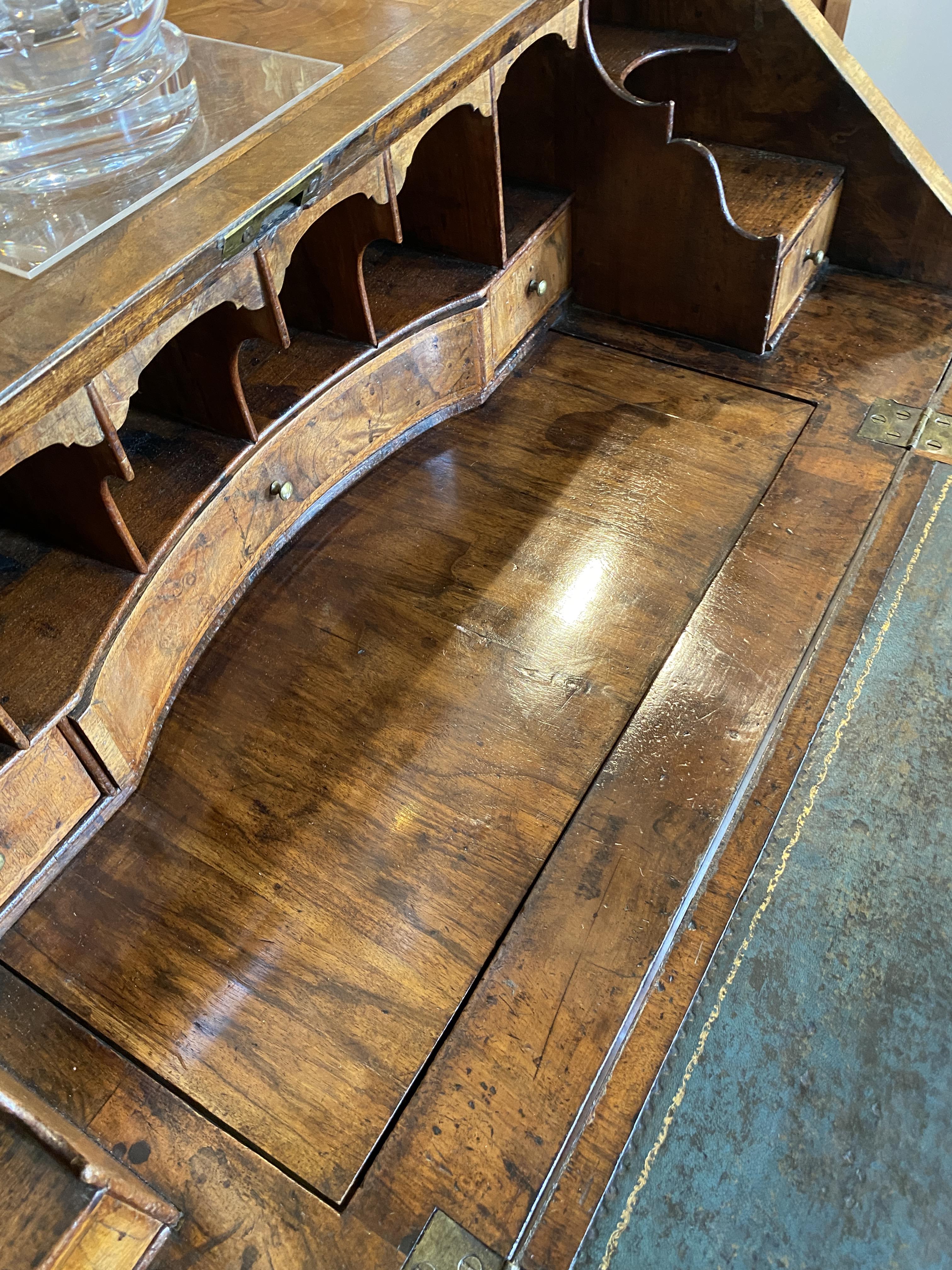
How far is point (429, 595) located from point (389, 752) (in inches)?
10.9

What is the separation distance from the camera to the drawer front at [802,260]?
1.69 m

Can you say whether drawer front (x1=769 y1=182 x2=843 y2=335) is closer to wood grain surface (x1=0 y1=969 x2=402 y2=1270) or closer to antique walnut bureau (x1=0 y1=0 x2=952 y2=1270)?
antique walnut bureau (x1=0 y1=0 x2=952 y2=1270)

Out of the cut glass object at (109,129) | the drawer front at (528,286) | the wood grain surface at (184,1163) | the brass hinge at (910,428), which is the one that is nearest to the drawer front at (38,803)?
the wood grain surface at (184,1163)

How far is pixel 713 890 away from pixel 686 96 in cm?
155

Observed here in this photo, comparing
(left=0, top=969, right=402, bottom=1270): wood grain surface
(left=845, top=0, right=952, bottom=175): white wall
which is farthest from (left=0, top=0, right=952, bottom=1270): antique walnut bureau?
(left=845, top=0, right=952, bottom=175): white wall

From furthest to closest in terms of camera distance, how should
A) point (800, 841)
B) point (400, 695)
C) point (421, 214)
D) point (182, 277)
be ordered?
1. point (421, 214)
2. point (400, 695)
3. point (800, 841)
4. point (182, 277)

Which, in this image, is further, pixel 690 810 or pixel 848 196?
pixel 848 196

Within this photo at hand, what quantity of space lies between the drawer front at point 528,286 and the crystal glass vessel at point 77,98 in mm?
596

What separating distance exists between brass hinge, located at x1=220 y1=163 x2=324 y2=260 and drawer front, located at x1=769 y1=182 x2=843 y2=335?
0.87 metres

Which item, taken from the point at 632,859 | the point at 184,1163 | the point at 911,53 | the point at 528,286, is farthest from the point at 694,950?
the point at 911,53

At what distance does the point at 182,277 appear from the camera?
1.01 m

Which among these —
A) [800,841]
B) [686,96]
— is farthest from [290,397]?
[686,96]

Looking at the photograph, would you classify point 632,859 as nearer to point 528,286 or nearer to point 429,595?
point 429,595

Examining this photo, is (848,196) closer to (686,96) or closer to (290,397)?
(686,96)
